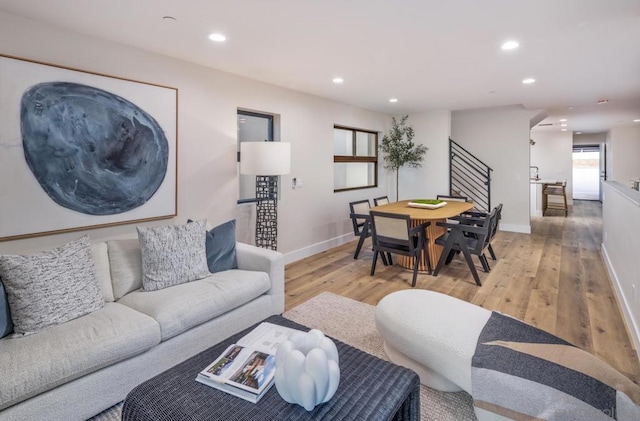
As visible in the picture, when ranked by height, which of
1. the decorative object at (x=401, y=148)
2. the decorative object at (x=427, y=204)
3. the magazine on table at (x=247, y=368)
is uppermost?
the decorative object at (x=401, y=148)

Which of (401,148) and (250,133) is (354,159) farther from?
(250,133)

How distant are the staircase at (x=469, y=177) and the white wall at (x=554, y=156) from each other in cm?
514

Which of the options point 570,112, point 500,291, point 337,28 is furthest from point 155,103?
point 570,112

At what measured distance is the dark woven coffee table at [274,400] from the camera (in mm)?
1269

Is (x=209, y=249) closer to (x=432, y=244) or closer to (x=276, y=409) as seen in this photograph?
(x=276, y=409)

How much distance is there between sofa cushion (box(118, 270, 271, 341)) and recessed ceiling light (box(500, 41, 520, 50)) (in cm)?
284

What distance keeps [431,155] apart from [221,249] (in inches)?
197

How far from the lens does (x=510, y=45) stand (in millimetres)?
2988

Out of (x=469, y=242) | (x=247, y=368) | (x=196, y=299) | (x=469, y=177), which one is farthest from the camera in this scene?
(x=469, y=177)

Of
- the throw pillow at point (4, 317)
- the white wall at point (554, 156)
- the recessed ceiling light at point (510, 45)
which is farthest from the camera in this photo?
the white wall at point (554, 156)

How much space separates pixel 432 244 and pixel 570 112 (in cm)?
498

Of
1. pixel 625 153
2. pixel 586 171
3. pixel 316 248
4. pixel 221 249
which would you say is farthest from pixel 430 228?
pixel 586 171

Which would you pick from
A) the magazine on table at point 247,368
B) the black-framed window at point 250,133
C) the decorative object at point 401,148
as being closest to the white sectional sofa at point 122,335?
the magazine on table at point 247,368

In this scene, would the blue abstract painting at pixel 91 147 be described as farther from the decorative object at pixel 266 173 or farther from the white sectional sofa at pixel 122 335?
the decorative object at pixel 266 173
